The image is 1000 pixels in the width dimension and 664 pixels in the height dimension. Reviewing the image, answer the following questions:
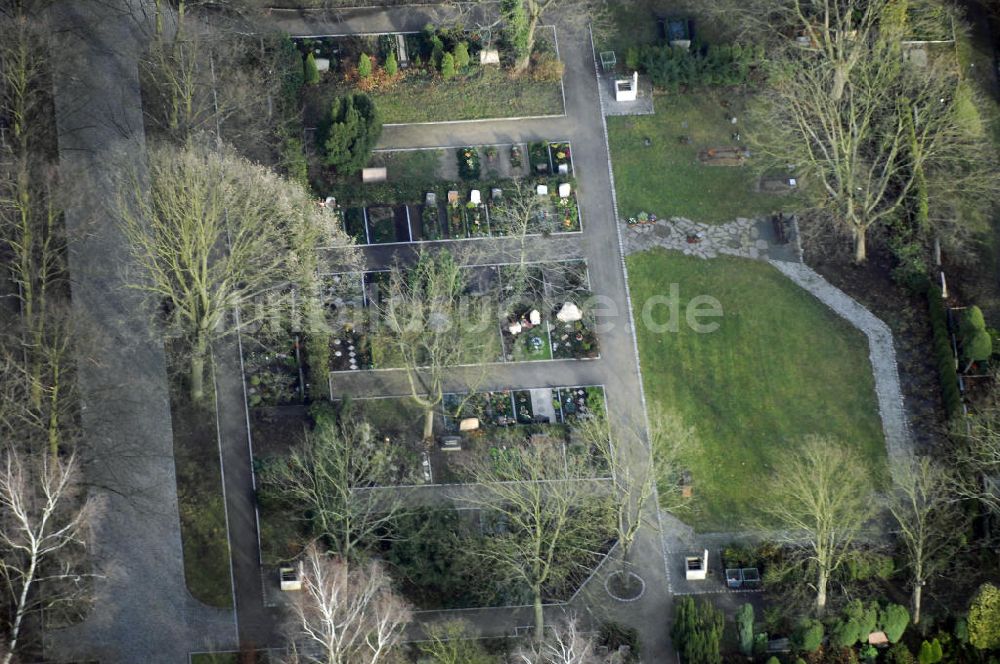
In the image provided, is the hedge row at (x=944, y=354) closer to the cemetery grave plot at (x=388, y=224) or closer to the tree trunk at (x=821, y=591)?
the tree trunk at (x=821, y=591)

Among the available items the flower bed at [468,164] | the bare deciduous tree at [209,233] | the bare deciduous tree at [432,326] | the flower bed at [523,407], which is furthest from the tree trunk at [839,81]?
the bare deciduous tree at [209,233]

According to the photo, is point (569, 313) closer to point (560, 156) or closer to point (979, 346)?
point (560, 156)

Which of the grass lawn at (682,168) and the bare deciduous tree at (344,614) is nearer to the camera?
the bare deciduous tree at (344,614)

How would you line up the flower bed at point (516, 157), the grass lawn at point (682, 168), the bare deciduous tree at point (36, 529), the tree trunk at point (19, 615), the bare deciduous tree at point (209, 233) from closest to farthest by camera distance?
the tree trunk at point (19, 615)
the bare deciduous tree at point (36, 529)
the bare deciduous tree at point (209, 233)
the grass lawn at point (682, 168)
the flower bed at point (516, 157)

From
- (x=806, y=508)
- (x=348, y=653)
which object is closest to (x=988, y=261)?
(x=806, y=508)

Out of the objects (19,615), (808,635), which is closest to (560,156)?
(808,635)

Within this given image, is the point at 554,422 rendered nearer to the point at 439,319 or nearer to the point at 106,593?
the point at 439,319

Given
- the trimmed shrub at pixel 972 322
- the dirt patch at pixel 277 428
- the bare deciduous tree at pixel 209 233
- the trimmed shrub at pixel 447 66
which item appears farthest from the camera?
the trimmed shrub at pixel 447 66
